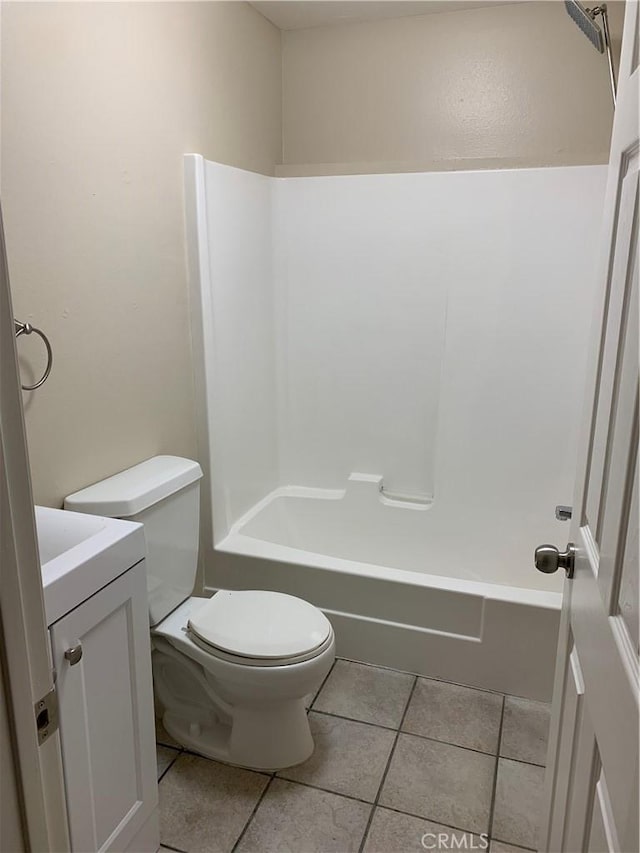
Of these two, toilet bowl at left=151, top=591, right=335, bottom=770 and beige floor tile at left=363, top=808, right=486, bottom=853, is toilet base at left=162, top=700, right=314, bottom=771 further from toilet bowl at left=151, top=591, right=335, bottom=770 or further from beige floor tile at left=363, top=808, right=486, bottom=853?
beige floor tile at left=363, top=808, right=486, bottom=853

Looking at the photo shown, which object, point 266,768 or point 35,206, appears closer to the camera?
point 35,206

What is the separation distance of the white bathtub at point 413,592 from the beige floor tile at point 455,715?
0.05 meters

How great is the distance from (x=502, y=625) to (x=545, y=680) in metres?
0.24

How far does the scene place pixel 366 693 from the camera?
7.29 feet

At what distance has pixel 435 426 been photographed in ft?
9.03

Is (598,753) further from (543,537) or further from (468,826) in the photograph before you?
(543,537)

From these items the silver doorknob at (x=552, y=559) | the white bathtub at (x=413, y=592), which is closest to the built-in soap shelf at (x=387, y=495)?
the white bathtub at (x=413, y=592)

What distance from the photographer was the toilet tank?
5.59ft

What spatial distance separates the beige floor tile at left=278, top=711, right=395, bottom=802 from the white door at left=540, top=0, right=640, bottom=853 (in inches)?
29.0

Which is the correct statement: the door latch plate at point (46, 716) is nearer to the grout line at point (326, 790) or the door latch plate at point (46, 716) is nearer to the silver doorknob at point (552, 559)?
the silver doorknob at point (552, 559)

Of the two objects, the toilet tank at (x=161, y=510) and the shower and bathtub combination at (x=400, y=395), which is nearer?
the toilet tank at (x=161, y=510)

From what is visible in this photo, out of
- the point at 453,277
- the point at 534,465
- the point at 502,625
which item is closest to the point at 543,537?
the point at 534,465

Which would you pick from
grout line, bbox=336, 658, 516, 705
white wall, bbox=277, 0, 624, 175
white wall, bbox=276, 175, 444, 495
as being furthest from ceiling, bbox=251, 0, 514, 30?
grout line, bbox=336, 658, 516, 705

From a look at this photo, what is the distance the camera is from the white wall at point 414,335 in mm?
2434
